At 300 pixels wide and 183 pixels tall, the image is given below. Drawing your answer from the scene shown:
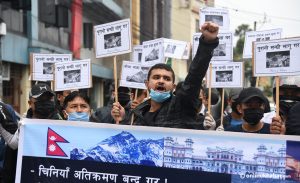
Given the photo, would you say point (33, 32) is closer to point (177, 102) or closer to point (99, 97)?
point (99, 97)

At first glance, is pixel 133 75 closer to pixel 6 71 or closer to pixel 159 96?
pixel 159 96

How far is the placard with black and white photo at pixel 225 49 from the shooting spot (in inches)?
232

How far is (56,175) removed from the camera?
3539 millimetres

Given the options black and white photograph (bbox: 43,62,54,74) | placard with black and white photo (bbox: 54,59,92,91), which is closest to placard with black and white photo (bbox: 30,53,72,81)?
black and white photograph (bbox: 43,62,54,74)

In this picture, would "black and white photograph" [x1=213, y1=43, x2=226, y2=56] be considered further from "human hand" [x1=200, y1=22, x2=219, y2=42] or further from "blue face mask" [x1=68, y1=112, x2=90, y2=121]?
"human hand" [x1=200, y1=22, x2=219, y2=42]

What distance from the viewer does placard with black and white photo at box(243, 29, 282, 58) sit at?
21.0 ft

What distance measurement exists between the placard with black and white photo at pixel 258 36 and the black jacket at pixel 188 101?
3.04 m

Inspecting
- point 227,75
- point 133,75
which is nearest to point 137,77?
point 133,75

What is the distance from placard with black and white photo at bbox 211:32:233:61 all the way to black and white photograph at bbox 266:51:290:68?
1736 mm

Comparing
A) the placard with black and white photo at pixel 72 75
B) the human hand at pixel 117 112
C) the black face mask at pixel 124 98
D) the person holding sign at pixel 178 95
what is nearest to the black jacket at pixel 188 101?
the person holding sign at pixel 178 95

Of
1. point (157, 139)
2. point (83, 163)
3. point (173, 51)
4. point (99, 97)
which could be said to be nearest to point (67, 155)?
point (83, 163)

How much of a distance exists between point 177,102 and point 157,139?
0.93 feet

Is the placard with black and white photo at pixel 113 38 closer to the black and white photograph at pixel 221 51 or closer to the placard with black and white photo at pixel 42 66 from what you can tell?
the black and white photograph at pixel 221 51

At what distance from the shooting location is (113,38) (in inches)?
206
